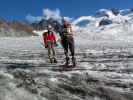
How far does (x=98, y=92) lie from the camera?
923 centimetres

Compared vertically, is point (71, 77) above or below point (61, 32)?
below

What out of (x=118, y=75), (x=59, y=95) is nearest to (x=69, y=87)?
(x=59, y=95)

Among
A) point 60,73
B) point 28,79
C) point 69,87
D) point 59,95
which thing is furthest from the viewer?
point 60,73

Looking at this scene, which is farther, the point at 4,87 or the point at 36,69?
the point at 36,69

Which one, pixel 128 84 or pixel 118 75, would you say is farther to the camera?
pixel 118 75

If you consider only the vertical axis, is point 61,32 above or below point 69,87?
above

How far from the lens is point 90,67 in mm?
13750

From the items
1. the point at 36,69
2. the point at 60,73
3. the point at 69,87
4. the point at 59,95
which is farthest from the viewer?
the point at 36,69

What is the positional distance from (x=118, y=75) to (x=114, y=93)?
2463mm

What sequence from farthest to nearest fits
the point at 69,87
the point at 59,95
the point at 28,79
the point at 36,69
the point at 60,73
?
the point at 36,69 → the point at 60,73 → the point at 28,79 → the point at 69,87 → the point at 59,95

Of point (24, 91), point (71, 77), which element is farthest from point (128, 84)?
point (24, 91)

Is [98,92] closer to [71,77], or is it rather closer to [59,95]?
[59,95]

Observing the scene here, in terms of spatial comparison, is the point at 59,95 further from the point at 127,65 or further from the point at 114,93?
the point at 127,65

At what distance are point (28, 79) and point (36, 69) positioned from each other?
2645 millimetres
